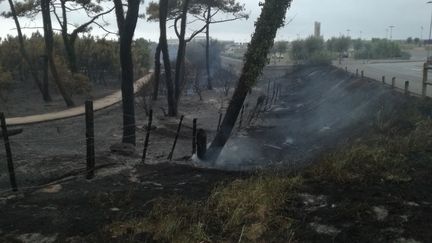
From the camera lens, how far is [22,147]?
14.5m

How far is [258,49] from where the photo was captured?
12.7m

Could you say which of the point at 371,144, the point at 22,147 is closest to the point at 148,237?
the point at 371,144

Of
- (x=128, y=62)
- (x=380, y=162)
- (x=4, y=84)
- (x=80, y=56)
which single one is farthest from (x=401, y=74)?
(x=380, y=162)

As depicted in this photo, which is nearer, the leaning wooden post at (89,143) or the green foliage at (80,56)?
the leaning wooden post at (89,143)

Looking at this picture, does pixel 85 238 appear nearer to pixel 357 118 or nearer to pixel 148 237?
pixel 148 237

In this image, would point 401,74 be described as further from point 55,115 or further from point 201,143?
point 201,143

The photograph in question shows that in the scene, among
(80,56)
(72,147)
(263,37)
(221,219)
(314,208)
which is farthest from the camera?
(80,56)

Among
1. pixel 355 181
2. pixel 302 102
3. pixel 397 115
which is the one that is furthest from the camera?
pixel 302 102

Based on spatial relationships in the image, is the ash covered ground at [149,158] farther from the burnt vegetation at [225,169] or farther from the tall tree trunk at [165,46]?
the tall tree trunk at [165,46]

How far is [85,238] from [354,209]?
3.56 metres

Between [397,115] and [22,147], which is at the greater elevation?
[397,115]

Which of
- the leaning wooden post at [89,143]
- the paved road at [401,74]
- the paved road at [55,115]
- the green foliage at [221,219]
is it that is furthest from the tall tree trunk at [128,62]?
the paved road at [401,74]

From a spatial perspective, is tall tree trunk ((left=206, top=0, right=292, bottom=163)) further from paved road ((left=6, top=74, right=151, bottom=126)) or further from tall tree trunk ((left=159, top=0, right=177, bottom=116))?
tall tree trunk ((left=159, top=0, right=177, bottom=116))

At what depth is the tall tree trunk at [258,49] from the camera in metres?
12.3
